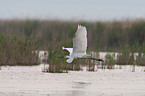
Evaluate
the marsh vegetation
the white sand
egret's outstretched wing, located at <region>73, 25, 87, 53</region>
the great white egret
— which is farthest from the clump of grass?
egret's outstretched wing, located at <region>73, 25, 87, 53</region>

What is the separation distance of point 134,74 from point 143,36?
6675mm

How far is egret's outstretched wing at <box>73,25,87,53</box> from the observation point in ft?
23.1

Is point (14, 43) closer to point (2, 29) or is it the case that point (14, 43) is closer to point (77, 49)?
point (77, 49)

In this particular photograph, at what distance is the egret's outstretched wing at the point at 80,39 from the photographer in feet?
23.1

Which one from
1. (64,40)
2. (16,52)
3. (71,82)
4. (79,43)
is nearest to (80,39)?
(79,43)

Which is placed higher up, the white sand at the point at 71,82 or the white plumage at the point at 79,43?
the white plumage at the point at 79,43

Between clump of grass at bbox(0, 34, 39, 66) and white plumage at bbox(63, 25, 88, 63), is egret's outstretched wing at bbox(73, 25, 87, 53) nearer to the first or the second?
white plumage at bbox(63, 25, 88, 63)

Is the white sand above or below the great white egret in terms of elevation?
below

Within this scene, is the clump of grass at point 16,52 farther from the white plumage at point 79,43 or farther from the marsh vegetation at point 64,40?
the white plumage at point 79,43

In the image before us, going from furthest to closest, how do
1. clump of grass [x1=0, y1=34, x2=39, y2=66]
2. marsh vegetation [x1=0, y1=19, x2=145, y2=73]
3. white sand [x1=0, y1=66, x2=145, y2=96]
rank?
clump of grass [x1=0, y1=34, x2=39, y2=66], marsh vegetation [x1=0, y1=19, x2=145, y2=73], white sand [x1=0, y1=66, x2=145, y2=96]

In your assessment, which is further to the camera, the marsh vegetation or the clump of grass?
the clump of grass

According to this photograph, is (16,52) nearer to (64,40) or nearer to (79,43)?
(64,40)

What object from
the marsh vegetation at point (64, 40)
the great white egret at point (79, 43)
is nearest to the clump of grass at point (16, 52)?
the marsh vegetation at point (64, 40)

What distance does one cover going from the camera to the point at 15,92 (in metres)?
6.91
